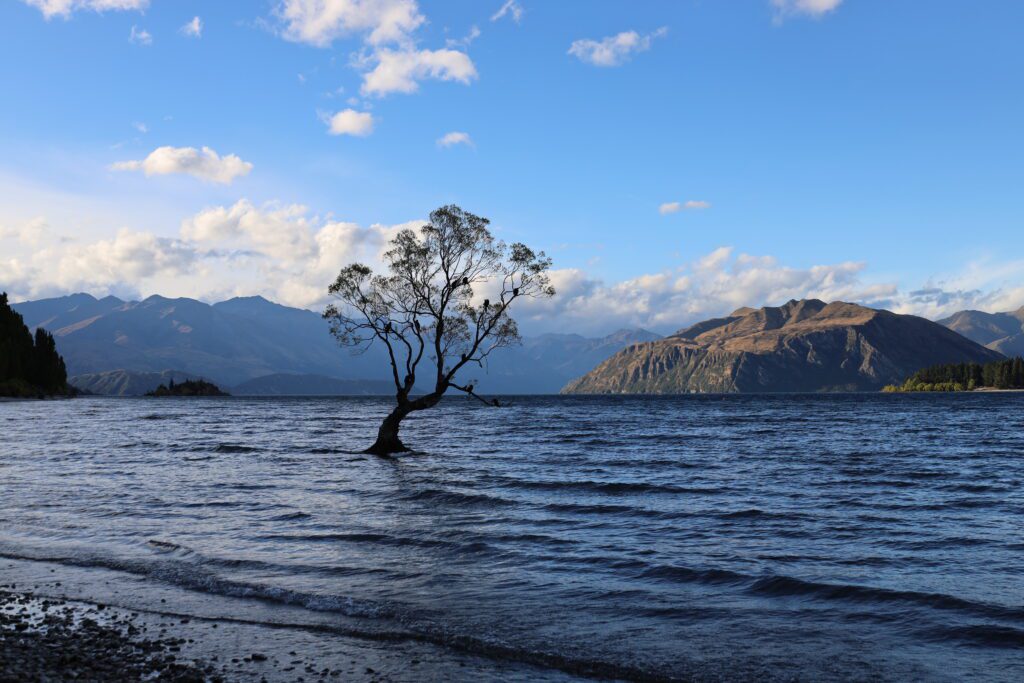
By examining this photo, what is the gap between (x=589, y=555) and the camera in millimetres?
23281

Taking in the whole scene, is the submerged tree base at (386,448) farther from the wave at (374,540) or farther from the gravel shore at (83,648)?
the gravel shore at (83,648)

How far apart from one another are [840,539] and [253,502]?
83.6 feet

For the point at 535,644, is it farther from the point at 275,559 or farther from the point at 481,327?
the point at 481,327

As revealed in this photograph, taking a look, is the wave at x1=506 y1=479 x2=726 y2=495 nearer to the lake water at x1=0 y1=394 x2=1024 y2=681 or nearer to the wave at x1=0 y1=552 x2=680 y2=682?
the lake water at x1=0 y1=394 x2=1024 y2=681

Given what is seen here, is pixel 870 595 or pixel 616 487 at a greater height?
pixel 870 595

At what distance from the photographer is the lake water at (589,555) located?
49.3 ft

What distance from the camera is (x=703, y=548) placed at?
2422 centimetres

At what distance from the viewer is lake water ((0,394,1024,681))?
1504 centimetres

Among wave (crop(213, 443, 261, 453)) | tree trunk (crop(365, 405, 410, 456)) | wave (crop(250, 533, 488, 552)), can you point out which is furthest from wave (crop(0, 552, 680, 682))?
wave (crop(213, 443, 261, 453))

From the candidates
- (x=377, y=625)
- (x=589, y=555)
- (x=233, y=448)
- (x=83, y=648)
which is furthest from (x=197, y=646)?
(x=233, y=448)

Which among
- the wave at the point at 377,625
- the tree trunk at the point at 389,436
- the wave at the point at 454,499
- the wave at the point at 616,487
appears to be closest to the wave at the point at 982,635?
the wave at the point at 377,625

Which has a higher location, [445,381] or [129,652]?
[445,381]

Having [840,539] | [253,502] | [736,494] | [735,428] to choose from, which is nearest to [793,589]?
[840,539]

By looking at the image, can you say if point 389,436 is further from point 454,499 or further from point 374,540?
point 374,540
